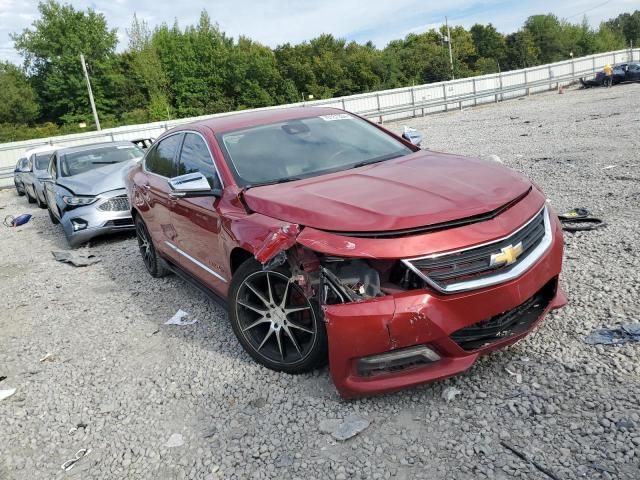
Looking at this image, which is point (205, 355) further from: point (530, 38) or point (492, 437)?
point (530, 38)

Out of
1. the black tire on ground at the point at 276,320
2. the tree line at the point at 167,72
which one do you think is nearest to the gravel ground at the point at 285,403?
the black tire on ground at the point at 276,320

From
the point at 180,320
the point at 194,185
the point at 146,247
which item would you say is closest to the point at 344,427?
the point at 194,185

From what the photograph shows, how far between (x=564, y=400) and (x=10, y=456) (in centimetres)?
314

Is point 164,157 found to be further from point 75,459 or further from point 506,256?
point 506,256

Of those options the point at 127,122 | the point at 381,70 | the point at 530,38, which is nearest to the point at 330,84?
the point at 381,70

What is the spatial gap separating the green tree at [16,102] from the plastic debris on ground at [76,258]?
57.1 meters

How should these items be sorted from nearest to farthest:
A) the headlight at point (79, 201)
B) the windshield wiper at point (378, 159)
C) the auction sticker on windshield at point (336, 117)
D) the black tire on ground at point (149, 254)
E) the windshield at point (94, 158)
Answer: the windshield wiper at point (378, 159) < the auction sticker on windshield at point (336, 117) < the black tire on ground at point (149, 254) < the headlight at point (79, 201) < the windshield at point (94, 158)

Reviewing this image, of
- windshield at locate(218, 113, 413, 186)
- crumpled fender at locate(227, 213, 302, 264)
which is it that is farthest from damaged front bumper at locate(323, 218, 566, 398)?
windshield at locate(218, 113, 413, 186)

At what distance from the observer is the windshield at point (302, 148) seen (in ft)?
13.1

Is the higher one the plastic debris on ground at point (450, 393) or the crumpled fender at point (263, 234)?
the crumpled fender at point (263, 234)

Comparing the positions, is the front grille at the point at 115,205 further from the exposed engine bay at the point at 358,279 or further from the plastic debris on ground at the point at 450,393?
the plastic debris on ground at the point at 450,393

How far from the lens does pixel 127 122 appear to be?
55.1 m

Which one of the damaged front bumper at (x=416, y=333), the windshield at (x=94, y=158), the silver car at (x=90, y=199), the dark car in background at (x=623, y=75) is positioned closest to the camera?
the damaged front bumper at (x=416, y=333)

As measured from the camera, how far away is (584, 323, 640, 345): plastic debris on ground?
3.38 m
